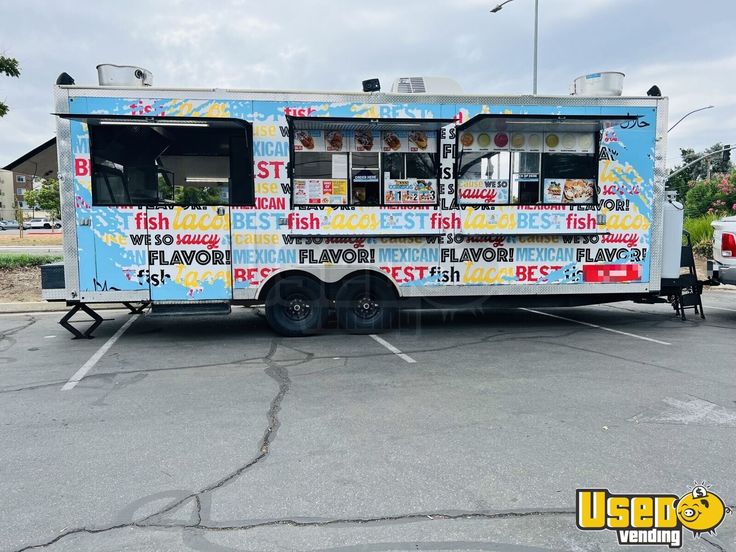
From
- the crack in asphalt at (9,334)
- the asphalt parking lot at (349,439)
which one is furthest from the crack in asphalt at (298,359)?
the crack in asphalt at (9,334)

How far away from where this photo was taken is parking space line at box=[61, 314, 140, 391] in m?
5.88

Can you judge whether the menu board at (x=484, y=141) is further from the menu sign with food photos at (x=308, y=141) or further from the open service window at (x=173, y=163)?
the open service window at (x=173, y=163)

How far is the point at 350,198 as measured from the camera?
7.91 m

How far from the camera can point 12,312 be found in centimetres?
1064

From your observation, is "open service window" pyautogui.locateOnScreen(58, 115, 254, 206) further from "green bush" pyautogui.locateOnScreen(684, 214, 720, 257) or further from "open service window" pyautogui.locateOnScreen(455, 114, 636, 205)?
"green bush" pyautogui.locateOnScreen(684, 214, 720, 257)

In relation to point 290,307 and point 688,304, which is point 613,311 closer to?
point 688,304

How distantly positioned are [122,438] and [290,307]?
4012 mm

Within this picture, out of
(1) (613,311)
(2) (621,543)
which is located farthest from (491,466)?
(1) (613,311)

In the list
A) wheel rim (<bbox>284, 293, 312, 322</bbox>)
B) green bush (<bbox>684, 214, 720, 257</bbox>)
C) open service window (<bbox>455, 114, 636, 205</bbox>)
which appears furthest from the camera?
green bush (<bbox>684, 214, 720, 257</bbox>)

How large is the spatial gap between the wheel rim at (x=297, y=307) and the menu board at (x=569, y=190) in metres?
3.95

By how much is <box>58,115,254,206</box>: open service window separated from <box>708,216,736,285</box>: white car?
26.7 feet

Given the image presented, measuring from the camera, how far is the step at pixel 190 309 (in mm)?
7772

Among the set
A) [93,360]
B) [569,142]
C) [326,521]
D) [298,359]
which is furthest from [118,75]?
[326,521]

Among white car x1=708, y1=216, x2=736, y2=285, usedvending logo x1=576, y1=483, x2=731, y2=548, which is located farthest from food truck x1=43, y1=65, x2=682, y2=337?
usedvending logo x1=576, y1=483, x2=731, y2=548
